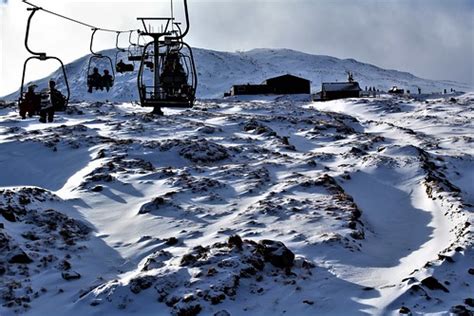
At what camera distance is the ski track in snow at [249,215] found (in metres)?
10.7

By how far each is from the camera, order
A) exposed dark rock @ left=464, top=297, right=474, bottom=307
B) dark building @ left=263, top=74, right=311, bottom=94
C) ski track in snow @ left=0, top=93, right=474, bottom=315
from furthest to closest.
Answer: dark building @ left=263, top=74, right=311, bottom=94, ski track in snow @ left=0, top=93, right=474, bottom=315, exposed dark rock @ left=464, top=297, right=474, bottom=307

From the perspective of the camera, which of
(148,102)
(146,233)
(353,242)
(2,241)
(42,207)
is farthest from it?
(148,102)

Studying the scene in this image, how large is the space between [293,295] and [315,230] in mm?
3579

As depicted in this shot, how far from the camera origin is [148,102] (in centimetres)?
1838

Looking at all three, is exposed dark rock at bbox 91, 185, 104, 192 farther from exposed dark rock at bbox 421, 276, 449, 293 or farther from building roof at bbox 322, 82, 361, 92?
building roof at bbox 322, 82, 361, 92

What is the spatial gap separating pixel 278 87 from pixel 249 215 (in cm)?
7702

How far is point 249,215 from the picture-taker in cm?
1548

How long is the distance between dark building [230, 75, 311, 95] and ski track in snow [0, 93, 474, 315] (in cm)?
5758

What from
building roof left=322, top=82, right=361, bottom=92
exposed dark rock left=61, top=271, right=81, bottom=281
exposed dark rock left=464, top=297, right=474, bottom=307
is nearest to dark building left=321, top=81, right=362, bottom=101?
building roof left=322, top=82, right=361, bottom=92

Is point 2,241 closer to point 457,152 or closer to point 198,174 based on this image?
point 198,174

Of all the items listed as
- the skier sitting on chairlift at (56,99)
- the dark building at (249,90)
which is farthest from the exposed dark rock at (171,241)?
the dark building at (249,90)

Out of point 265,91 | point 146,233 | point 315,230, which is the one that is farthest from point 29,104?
point 265,91

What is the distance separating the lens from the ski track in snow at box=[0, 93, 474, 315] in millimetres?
10695

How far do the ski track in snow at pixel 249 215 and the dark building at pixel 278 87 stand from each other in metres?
57.6
